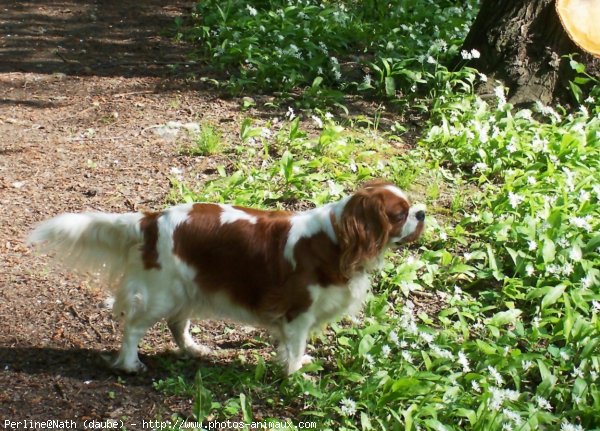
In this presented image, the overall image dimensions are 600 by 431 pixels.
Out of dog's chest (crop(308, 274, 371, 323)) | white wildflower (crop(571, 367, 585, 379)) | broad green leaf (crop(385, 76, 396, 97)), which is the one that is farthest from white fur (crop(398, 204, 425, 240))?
broad green leaf (crop(385, 76, 396, 97))

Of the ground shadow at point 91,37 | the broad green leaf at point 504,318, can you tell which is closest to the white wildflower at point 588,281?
the broad green leaf at point 504,318

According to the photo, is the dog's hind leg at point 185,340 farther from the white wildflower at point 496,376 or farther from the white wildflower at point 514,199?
the white wildflower at point 514,199

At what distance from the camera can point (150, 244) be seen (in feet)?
14.2

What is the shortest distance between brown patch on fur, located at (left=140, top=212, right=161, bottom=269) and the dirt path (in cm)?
67

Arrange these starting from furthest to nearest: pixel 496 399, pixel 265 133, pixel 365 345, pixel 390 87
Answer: pixel 390 87 → pixel 265 133 → pixel 365 345 → pixel 496 399

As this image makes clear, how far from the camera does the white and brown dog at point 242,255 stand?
4.32m

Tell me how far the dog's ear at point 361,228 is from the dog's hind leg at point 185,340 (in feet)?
3.33

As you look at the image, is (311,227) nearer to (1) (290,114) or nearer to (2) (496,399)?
(2) (496,399)

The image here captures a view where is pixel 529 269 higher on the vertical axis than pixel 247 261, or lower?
lower

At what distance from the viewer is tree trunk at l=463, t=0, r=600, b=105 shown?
771 cm

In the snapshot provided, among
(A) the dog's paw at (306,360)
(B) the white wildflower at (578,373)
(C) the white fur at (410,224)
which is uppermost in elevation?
(C) the white fur at (410,224)

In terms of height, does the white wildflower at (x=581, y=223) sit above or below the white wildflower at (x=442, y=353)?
above

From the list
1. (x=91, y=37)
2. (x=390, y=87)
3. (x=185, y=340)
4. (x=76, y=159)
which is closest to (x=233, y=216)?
(x=185, y=340)

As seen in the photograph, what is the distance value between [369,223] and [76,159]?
3.45 metres
